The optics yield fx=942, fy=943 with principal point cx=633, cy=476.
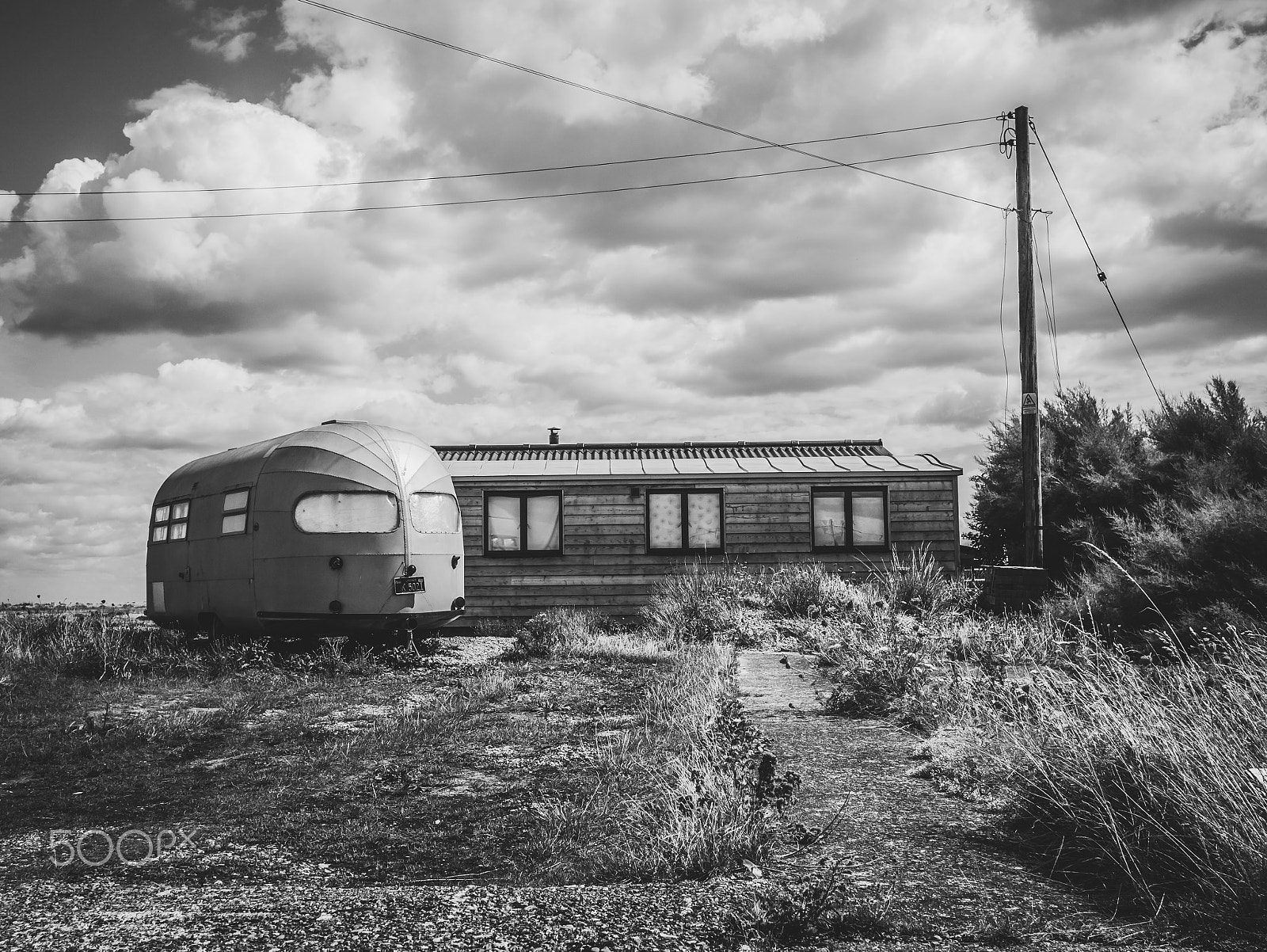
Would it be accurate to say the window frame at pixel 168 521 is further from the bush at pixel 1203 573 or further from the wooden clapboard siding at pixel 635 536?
the bush at pixel 1203 573

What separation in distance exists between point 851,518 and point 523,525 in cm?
611

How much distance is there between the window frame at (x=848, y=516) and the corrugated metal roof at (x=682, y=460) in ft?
1.04

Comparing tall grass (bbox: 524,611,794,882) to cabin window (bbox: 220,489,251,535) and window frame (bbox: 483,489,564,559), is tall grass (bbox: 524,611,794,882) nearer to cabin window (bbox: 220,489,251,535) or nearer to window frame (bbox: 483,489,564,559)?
cabin window (bbox: 220,489,251,535)

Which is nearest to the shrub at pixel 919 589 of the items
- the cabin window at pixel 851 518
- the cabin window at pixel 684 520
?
the cabin window at pixel 851 518

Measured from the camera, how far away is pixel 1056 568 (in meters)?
17.2

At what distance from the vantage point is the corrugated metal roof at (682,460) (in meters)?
17.5

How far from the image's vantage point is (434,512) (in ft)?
43.2

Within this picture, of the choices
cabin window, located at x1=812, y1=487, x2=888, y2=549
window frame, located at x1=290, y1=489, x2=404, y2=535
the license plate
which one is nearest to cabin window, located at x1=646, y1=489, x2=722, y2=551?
cabin window, located at x1=812, y1=487, x2=888, y2=549

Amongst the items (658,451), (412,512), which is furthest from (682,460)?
(412,512)

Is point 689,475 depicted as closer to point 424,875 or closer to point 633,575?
point 633,575

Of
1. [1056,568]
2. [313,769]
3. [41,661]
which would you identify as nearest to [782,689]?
[313,769]

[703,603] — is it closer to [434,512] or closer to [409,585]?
[434,512]

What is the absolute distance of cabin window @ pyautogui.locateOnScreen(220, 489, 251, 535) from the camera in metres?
12.9

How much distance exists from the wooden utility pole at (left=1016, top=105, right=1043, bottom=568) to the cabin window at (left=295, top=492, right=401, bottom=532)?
847 centimetres
